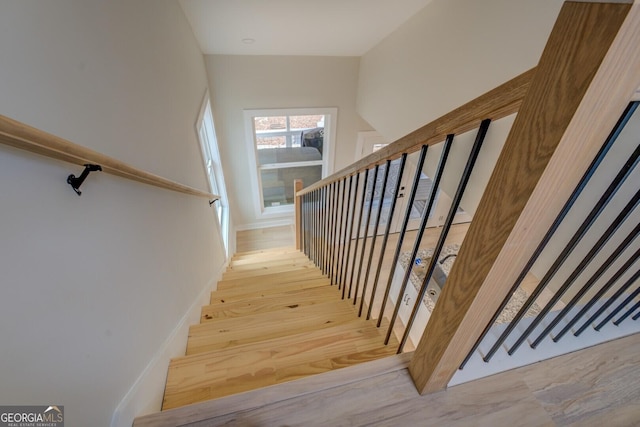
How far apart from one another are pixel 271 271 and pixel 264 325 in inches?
43.9

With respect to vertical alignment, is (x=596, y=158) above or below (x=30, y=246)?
above

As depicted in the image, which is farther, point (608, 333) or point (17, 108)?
point (608, 333)

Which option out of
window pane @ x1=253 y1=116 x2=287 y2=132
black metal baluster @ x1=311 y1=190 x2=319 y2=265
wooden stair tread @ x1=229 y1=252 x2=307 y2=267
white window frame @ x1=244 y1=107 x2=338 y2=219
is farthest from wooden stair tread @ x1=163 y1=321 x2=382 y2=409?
window pane @ x1=253 y1=116 x2=287 y2=132

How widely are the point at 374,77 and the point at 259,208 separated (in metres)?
2.85

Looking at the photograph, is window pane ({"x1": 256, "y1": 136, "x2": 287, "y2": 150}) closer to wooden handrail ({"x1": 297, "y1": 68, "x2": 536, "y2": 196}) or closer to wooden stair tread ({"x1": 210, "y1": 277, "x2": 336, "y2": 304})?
wooden stair tread ({"x1": 210, "y1": 277, "x2": 336, "y2": 304})

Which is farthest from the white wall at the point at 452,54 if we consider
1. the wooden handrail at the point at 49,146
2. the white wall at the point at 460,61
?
the wooden handrail at the point at 49,146

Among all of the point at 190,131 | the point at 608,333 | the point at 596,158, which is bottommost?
the point at 608,333

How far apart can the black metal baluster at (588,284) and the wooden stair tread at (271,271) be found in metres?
1.75

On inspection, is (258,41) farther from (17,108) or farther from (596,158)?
(596,158)

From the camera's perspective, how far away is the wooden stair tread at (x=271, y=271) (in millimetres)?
2490

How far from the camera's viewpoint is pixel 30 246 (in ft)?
1.82

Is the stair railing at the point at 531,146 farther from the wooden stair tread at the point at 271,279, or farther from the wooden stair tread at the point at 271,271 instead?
the wooden stair tread at the point at 271,271

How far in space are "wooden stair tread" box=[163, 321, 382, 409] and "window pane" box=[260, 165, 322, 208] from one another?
3.51m

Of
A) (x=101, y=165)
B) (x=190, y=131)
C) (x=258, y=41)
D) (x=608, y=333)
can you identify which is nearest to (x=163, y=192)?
(x=101, y=165)
